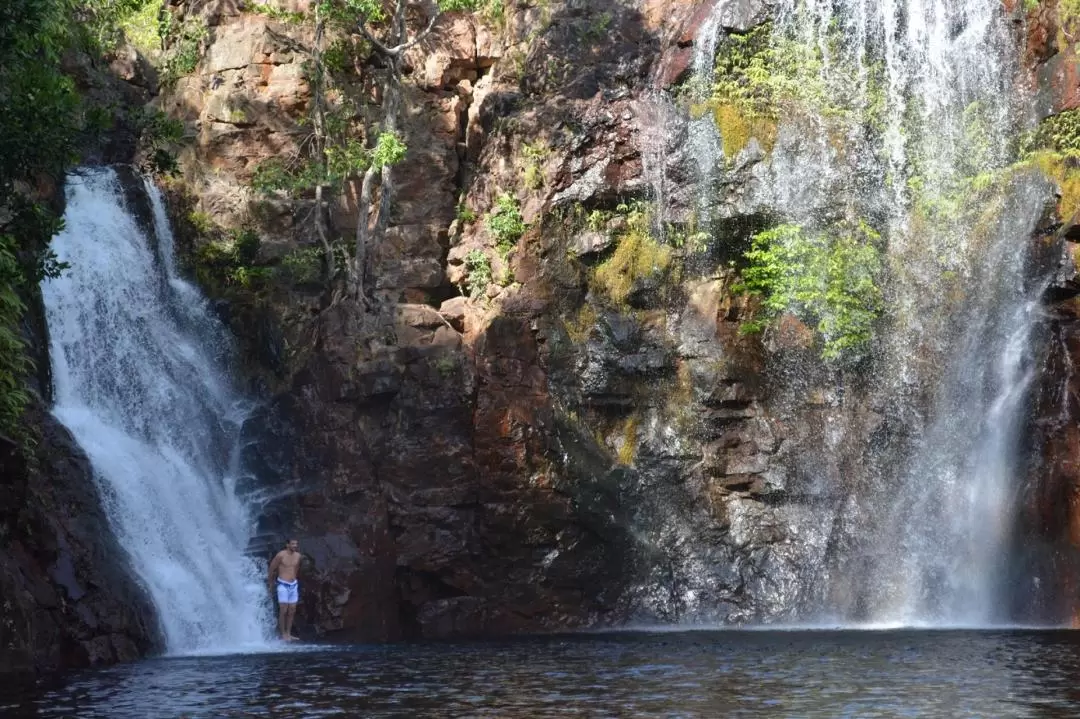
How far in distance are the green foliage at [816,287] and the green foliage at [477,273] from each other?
5.38 meters

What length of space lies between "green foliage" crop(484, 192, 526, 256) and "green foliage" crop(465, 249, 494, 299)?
45 cm

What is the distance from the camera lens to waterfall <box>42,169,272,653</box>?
20203 mm

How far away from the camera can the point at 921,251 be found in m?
25.6

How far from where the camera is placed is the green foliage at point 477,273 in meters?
26.1

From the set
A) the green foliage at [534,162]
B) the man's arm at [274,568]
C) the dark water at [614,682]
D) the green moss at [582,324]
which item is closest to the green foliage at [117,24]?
the green foliage at [534,162]

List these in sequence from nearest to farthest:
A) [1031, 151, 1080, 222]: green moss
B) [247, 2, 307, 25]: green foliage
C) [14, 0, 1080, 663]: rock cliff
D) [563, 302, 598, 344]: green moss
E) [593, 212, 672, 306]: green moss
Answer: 1. [14, 0, 1080, 663]: rock cliff
2. [1031, 151, 1080, 222]: green moss
3. [563, 302, 598, 344]: green moss
4. [593, 212, 672, 306]: green moss
5. [247, 2, 307, 25]: green foliage

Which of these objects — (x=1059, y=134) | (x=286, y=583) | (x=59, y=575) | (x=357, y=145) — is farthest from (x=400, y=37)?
(x=59, y=575)

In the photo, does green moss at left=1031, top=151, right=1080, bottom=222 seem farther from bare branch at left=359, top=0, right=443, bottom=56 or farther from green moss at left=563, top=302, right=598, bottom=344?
bare branch at left=359, top=0, right=443, bottom=56

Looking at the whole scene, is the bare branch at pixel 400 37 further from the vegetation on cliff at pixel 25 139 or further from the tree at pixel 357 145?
the vegetation on cliff at pixel 25 139

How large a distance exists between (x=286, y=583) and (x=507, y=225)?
9.50 m

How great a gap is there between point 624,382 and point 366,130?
908 centimetres

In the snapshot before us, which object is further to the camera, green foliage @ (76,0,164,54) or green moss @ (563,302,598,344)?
green foliage @ (76,0,164,54)

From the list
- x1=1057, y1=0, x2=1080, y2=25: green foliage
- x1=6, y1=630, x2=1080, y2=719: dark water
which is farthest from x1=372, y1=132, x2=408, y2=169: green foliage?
x1=1057, y1=0, x2=1080, y2=25: green foliage

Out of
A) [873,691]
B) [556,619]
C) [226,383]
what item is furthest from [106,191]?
[873,691]
